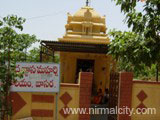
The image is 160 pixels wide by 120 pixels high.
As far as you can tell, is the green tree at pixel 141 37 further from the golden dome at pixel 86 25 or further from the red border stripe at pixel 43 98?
the golden dome at pixel 86 25

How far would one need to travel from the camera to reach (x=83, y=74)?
962 cm

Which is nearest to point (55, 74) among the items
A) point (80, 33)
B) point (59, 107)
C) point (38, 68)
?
point (38, 68)

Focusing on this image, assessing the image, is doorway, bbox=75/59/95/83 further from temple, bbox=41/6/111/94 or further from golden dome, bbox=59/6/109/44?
golden dome, bbox=59/6/109/44

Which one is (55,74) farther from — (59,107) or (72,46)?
(72,46)

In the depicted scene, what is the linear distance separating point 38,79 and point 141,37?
3.37m

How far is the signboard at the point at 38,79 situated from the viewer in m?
9.00

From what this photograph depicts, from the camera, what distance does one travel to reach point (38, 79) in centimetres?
908

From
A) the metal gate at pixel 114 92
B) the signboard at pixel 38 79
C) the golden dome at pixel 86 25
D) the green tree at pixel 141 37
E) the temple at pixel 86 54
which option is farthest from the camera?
the golden dome at pixel 86 25

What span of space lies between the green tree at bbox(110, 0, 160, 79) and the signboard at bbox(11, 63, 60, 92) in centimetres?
211

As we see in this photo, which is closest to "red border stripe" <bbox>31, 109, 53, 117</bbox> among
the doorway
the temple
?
the temple

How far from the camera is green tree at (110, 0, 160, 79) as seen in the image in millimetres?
6738

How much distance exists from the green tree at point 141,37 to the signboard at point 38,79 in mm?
2115

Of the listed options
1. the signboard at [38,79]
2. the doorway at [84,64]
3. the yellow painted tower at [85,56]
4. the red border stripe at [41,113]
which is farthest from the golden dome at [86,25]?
the signboard at [38,79]

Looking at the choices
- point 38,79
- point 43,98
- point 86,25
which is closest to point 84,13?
point 86,25
